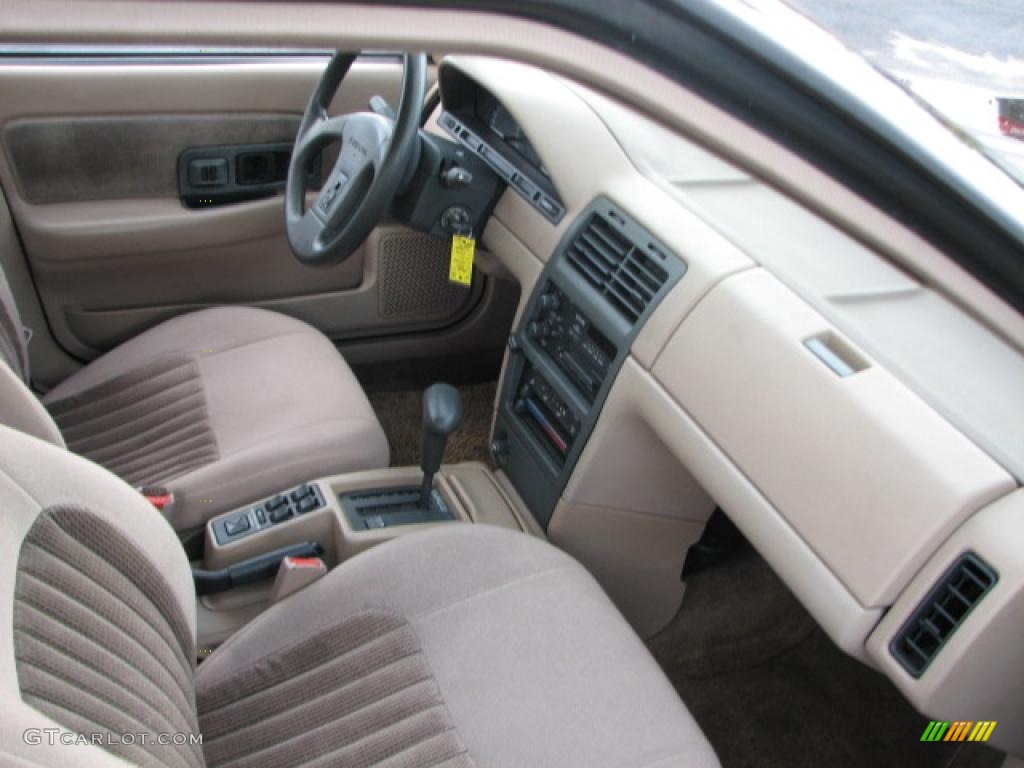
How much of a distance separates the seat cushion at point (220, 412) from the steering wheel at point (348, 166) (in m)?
0.19

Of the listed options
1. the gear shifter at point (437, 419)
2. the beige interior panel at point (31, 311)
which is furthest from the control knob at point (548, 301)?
the beige interior panel at point (31, 311)

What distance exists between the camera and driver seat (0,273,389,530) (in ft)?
4.76

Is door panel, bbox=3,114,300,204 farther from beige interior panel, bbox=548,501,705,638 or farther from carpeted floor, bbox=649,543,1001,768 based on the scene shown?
carpeted floor, bbox=649,543,1001,768

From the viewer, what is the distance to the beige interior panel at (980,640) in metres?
0.89

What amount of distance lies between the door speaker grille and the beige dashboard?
0.42 m

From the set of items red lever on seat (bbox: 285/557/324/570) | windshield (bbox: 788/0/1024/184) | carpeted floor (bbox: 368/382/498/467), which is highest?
windshield (bbox: 788/0/1024/184)

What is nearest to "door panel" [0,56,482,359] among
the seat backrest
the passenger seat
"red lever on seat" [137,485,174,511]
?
"red lever on seat" [137,485,174,511]

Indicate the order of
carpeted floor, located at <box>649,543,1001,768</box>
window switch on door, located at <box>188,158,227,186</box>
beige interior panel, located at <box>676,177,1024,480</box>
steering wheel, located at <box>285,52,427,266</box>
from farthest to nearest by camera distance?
window switch on door, located at <box>188,158,227,186</box> → carpeted floor, located at <box>649,543,1001,768</box> → steering wheel, located at <box>285,52,427,266</box> → beige interior panel, located at <box>676,177,1024,480</box>

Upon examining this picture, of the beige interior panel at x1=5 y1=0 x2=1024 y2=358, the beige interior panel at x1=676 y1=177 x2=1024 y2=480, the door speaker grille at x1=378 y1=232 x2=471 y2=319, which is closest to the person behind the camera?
the beige interior panel at x1=5 y1=0 x2=1024 y2=358

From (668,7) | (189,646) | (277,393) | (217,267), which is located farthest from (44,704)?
(217,267)

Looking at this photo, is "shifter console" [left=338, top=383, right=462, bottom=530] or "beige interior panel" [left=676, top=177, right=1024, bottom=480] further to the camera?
"shifter console" [left=338, top=383, right=462, bottom=530]

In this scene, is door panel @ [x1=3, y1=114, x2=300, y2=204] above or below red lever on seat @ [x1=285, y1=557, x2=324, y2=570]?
above

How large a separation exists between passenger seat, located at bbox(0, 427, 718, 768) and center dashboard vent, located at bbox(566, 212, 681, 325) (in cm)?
38

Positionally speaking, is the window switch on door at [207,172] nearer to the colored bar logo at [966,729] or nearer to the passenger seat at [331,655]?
the passenger seat at [331,655]
